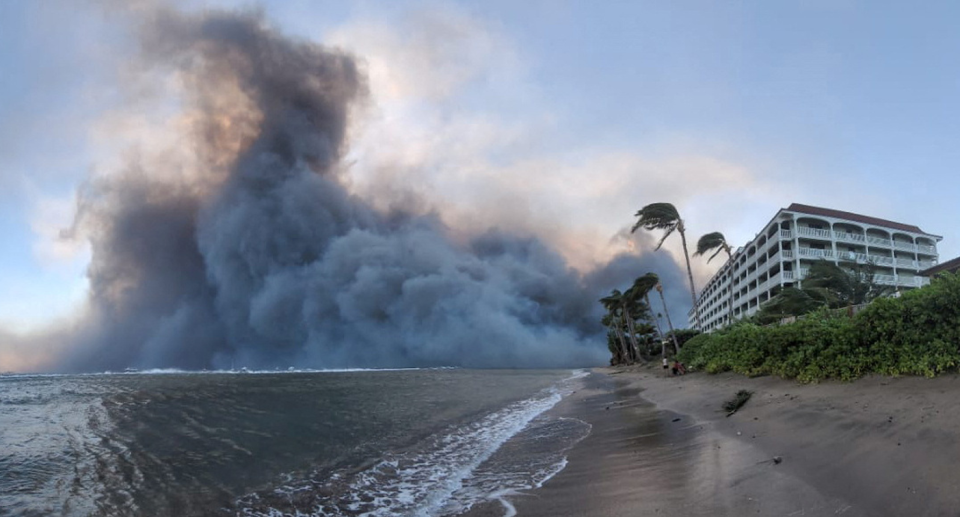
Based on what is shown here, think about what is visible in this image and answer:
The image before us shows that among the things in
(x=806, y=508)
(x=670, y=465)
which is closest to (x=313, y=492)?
(x=670, y=465)

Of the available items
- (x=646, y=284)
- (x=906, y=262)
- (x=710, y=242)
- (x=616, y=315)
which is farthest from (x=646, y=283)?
(x=906, y=262)

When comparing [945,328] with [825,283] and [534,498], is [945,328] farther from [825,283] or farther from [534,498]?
[825,283]

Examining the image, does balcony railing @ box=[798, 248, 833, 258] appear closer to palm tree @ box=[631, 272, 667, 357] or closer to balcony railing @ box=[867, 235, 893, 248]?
balcony railing @ box=[867, 235, 893, 248]

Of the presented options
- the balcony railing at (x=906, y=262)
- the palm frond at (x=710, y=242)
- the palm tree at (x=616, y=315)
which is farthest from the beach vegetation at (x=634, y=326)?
the balcony railing at (x=906, y=262)

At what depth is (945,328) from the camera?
27.2 ft

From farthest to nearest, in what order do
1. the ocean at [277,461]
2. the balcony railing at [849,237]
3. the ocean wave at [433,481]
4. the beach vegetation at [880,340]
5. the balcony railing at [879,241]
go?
1. the balcony railing at [879,241]
2. the balcony railing at [849,237]
3. the beach vegetation at [880,340]
4. the ocean at [277,461]
5. the ocean wave at [433,481]

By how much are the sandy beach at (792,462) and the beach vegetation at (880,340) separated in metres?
0.40

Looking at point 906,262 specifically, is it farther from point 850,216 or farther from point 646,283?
point 646,283

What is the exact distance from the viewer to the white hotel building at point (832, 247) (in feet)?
202

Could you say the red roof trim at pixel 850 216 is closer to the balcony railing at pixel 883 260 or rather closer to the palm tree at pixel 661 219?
the balcony railing at pixel 883 260

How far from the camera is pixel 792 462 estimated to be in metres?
6.45

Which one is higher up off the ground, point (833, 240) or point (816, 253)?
point (833, 240)

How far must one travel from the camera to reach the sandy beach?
16.1 feet

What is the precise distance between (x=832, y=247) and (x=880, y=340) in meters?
64.8
